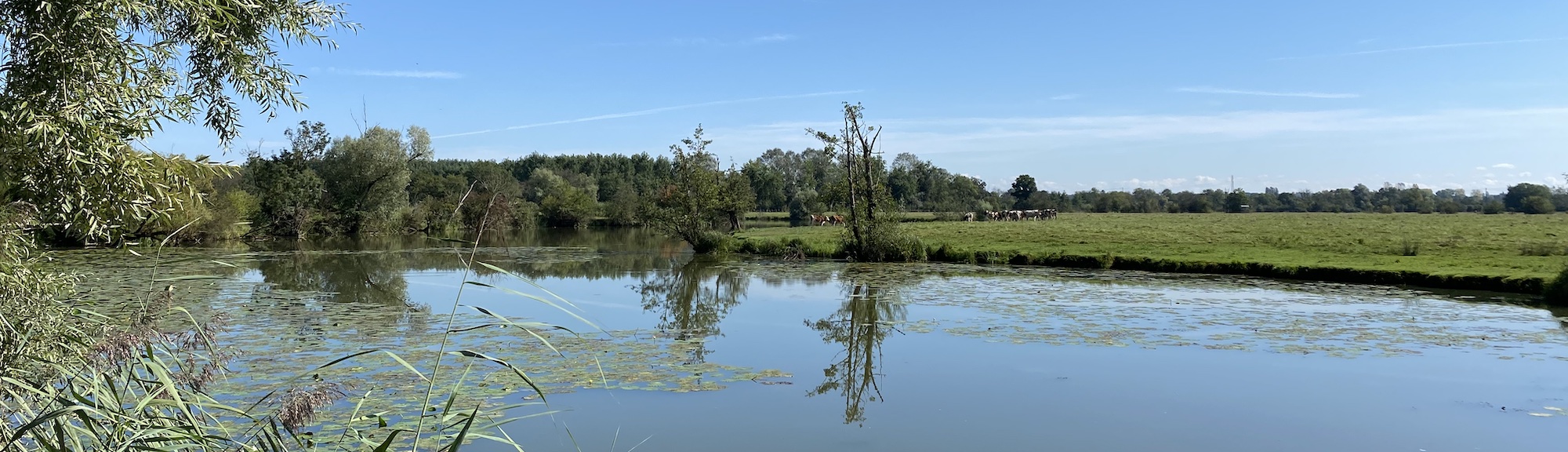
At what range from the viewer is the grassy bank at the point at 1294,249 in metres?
17.6

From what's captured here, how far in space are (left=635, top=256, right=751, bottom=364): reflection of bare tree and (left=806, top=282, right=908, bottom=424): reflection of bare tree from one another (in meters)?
1.51

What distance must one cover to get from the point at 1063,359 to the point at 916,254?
14109mm

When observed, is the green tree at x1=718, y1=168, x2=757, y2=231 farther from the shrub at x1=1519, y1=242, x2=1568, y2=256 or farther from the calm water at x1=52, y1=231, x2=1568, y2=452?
the shrub at x1=1519, y1=242, x2=1568, y2=256

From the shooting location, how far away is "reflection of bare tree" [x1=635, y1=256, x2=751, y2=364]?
39.6 feet

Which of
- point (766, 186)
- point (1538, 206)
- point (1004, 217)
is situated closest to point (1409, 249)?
point (1004, 217)

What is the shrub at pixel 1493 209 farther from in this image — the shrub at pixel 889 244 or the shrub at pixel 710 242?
the shrub at pixel 710 242

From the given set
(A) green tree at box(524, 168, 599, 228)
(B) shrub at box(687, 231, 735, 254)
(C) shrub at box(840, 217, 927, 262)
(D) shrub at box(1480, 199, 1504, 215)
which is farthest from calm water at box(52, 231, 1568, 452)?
(D) shrub at box(1480, 199, 1504, 215)

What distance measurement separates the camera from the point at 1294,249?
23.2 m

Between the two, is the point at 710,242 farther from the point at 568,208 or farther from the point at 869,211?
the point at 568,208

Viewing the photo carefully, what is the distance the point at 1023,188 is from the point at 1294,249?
49152 millimetres

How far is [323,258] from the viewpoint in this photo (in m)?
24.9

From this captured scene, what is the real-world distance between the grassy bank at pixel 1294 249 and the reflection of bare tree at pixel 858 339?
7.63m

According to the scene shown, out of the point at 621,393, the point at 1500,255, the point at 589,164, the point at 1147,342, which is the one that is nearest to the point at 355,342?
A: the point at 621,393

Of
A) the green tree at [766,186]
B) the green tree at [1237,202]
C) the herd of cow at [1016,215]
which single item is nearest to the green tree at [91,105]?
the herd of cow at [1016,215]
